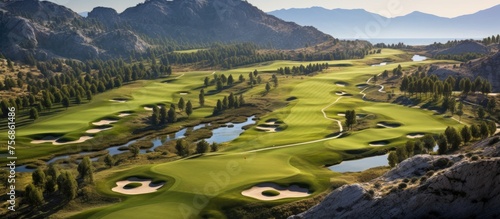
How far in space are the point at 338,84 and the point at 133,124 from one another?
381 feet

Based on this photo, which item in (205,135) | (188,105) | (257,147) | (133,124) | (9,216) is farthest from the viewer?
(188,105)

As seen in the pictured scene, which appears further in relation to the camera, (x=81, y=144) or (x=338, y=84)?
(x=338, y=84)

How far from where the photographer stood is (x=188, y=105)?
446ft

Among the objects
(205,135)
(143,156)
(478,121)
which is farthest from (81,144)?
(478,121)

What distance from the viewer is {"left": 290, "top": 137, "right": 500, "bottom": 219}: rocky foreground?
1345 inches

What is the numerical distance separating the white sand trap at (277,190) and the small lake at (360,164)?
1793 cm

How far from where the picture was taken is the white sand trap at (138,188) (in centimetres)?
6270

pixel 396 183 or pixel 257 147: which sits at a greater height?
pixel 396 183

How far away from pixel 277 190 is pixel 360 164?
28.0 metres

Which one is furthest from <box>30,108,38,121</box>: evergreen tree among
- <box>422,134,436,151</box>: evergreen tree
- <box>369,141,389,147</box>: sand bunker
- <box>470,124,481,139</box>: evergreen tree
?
<box>470,124,481,139</box>: evergreen tree

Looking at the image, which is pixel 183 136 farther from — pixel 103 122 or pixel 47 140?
pixel 47 140

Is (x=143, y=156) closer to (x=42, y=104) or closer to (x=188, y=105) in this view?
(x=188, y=105)

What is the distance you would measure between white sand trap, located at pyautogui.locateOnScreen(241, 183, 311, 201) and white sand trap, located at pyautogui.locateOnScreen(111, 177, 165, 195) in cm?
1639

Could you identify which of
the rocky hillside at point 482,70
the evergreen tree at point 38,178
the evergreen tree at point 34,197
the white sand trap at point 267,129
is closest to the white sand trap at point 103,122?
the white sand trap at point 267,129
